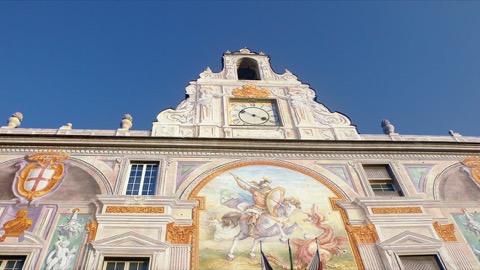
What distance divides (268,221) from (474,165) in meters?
8.07

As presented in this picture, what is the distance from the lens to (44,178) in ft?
47.2

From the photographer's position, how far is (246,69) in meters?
23.2

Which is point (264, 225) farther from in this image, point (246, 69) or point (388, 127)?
point (246, 69)

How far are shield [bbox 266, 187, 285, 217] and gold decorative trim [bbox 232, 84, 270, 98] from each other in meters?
5.63

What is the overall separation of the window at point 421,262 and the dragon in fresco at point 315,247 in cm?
164

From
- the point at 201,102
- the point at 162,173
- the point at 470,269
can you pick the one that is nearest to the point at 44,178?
the point at 162,173

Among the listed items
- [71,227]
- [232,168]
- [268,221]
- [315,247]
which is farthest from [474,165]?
[71,227]

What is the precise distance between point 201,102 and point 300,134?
426 cm

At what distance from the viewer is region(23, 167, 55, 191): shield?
A: 14.1 metres

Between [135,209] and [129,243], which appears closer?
[129,243]

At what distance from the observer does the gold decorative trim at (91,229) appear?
40.7ft

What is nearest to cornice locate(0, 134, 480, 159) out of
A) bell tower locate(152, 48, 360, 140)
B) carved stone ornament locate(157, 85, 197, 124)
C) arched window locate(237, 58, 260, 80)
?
bell tower locate(152, 48, 360, 140)

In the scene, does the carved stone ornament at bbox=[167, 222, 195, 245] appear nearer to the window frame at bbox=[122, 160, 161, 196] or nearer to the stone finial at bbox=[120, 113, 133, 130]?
the window frame at bbox=[122, 160, 161, 196]

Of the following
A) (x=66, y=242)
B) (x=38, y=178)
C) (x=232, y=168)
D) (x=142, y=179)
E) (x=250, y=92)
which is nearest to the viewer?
(x=66, y=242)
